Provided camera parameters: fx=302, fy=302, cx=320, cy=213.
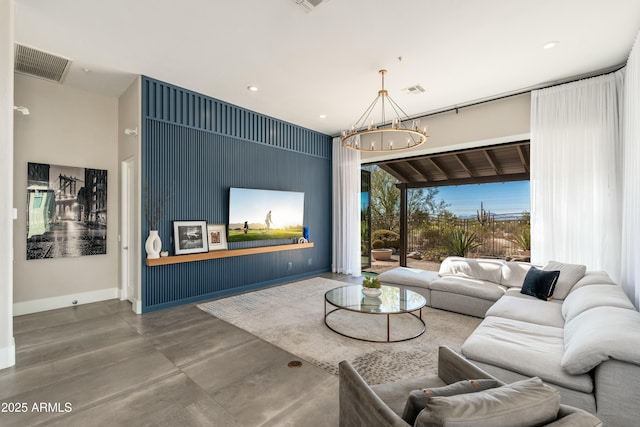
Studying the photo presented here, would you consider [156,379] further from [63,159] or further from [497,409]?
[63,159]

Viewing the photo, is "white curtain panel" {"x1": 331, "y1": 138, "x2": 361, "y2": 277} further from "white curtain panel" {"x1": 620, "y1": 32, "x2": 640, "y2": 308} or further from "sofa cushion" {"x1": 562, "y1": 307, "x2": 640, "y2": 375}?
"sofa cushion" {"x1": 562, "y1": 307, "x2": 640, "y2": 375}

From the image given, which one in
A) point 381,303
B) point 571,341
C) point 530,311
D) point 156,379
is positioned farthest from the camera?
point 381,303

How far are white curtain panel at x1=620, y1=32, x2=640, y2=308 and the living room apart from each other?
27 cm

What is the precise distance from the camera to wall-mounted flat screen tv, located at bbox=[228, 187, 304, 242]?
5.42m

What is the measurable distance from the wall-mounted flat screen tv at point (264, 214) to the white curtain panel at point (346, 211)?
3.57 ft

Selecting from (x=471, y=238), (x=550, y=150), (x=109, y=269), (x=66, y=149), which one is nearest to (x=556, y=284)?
(x=550, y=150)

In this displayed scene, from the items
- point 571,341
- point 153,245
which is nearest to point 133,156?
point 153,245

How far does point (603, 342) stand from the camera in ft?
5.91

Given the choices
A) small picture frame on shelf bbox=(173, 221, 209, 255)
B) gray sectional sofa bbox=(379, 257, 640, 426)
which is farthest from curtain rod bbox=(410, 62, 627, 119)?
small picture frame on shelf bbox=(173, 221, 209, 255)

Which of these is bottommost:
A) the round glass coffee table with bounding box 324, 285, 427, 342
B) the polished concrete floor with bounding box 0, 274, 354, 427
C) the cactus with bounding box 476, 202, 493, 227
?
the polished concrete floor with bounding box 0, 274, 354, 427

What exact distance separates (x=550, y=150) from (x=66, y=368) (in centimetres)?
648

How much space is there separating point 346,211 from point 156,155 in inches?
161

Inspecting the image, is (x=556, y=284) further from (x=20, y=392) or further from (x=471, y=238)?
(x=20, y=392)

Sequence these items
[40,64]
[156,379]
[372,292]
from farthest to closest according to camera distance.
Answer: [40,64] < [372,292] < [156,379]
